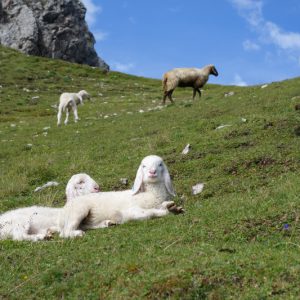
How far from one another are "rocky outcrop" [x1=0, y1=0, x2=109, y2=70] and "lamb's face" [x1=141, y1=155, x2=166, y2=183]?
97267 mm

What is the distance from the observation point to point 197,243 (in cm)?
806

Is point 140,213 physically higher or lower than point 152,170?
lower

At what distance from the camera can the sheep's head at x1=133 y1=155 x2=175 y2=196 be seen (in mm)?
10594

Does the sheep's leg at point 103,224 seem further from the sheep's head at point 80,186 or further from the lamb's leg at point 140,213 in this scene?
the sheep's head at point 80,186

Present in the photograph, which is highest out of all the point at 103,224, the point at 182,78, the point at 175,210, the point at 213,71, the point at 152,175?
the point at 213,71

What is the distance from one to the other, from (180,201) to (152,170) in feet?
5.98

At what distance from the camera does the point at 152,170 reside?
34.7 feet

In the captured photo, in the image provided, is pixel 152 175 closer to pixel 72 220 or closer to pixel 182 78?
pixel 72 220

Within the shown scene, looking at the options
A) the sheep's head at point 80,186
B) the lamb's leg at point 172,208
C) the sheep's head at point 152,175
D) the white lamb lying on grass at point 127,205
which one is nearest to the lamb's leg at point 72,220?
the white lamb lying on grass at point 127,205

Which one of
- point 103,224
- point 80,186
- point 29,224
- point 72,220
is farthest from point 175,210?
point 80,186

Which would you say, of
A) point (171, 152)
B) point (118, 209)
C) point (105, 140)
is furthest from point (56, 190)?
point (105, 140)

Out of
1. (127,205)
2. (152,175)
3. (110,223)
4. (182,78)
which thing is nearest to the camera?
(110,223)

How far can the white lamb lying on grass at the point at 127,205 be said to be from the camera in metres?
10.1

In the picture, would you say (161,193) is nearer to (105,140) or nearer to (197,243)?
(197,243)
